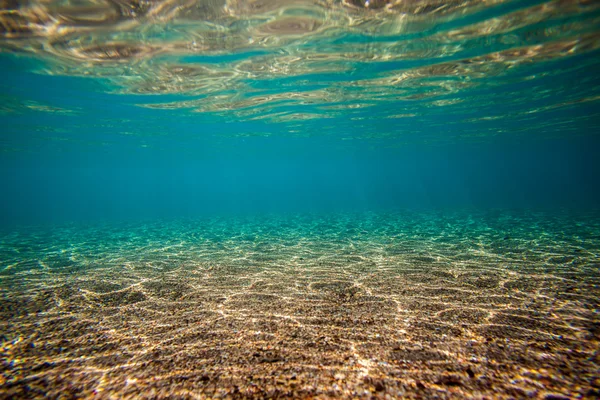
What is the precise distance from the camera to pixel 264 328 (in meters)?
3.88

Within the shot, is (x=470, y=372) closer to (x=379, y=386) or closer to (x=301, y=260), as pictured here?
(x=379, y=386)

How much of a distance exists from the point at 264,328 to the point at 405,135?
108ft

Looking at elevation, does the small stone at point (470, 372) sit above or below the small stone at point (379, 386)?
below

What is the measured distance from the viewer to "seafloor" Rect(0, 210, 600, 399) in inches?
105

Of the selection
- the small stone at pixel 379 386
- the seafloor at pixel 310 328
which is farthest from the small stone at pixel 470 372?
the small stone at pixel 379 386

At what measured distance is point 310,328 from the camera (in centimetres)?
383

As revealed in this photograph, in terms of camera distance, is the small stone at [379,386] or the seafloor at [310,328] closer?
the small stone at [379,386]

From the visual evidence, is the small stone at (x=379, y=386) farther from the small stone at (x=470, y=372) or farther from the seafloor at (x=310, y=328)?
the small stone at (x=470, y=372)

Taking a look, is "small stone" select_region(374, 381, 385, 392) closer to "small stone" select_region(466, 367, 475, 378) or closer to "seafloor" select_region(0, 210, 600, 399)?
"seafloor" select_region(0, 210, 600, 399)

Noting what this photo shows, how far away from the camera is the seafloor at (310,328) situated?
267 cm

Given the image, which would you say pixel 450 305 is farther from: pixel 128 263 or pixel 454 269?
pixel 128 263

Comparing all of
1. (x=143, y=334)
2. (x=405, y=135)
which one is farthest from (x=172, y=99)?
(x=405, y=135)

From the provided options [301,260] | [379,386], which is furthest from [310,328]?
[301,260]

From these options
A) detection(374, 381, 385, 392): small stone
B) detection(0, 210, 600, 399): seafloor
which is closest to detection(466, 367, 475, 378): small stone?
detection(0, 210, 600, 399): seafloor
